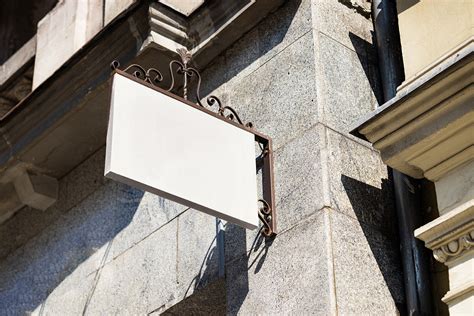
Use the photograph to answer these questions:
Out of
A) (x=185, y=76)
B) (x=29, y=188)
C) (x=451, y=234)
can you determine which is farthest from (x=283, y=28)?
(x=29, y=188)

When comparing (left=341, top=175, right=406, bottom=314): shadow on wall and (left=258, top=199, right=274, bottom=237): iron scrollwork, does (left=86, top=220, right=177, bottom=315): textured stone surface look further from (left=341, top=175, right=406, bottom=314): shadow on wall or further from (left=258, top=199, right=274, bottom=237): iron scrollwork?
(left=341, top=175, right=406, bottom=314): shadow on wall

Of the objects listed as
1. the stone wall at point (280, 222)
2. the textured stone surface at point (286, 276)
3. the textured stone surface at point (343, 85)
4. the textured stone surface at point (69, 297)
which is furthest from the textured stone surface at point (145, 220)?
the textured stone surface at point (343, 85)

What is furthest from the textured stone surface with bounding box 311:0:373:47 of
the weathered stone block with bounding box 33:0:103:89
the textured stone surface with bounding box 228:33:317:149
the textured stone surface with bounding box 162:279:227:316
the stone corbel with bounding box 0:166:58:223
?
the stone corbel with bounding box 0:166:58:223

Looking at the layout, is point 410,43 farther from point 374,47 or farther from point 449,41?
point 374,47

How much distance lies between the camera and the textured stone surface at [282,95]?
690cm

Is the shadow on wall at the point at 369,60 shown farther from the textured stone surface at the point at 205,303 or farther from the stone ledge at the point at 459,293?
the stone ledge at the point at 459,293

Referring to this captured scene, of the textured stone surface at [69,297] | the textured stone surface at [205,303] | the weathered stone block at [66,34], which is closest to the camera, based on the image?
the textured stone surface at [205,303]

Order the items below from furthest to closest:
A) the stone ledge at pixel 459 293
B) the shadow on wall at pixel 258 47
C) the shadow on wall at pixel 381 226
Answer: the shadow on wall at pixel 258 47
the shadow on wall at pixel 381 226
the stone ledge at pixel 459 293

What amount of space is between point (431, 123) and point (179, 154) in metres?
1.41

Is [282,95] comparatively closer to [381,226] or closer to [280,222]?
[280,222]

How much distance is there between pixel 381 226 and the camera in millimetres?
6613

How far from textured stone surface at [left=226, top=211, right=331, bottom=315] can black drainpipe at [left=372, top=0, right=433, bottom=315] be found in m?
0.57

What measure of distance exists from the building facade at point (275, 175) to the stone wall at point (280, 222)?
11mm

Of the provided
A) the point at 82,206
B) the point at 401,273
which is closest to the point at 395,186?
the point at 401,273
